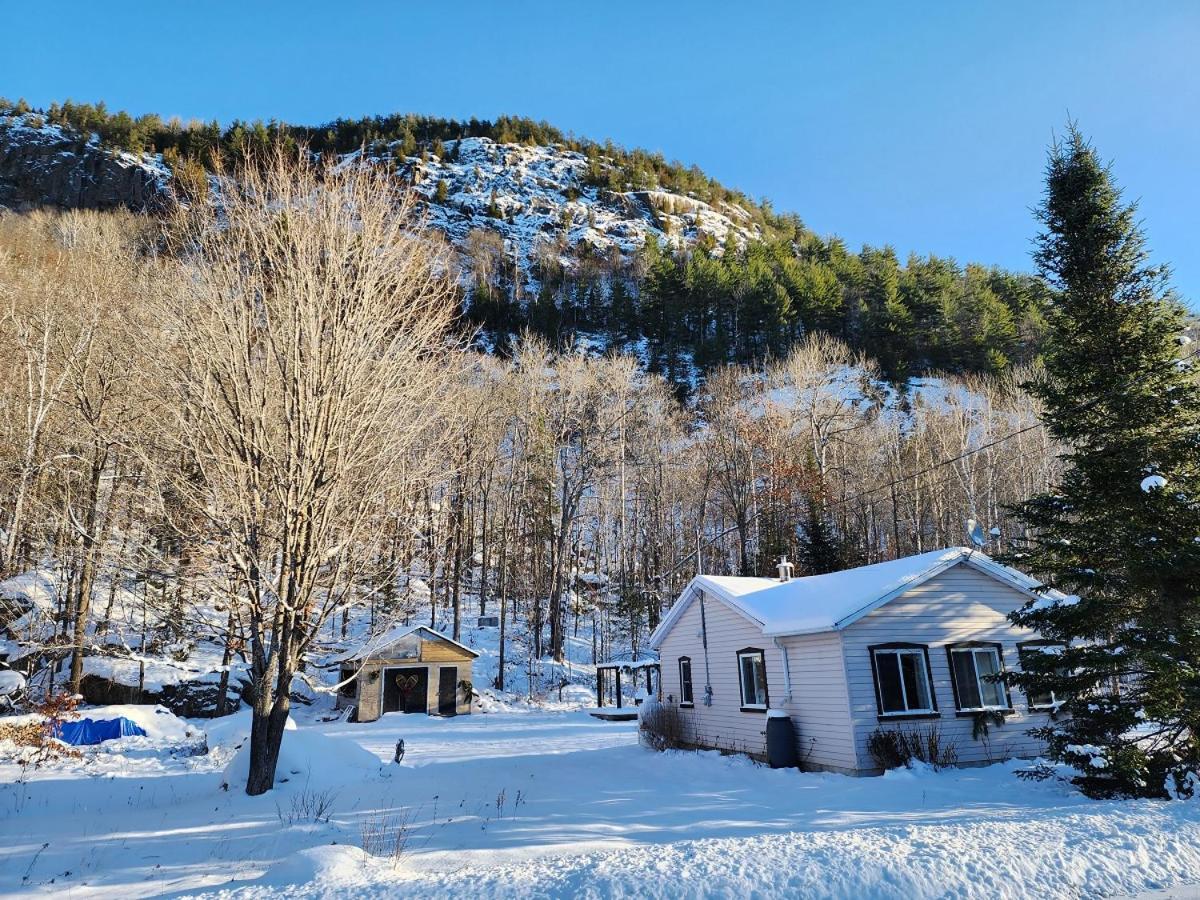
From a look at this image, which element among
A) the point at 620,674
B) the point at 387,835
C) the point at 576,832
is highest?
the point at 620,674

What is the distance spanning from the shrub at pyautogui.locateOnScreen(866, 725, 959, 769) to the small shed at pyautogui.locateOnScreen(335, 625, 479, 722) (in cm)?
1790

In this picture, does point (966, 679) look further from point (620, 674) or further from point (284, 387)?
point (620, 674)

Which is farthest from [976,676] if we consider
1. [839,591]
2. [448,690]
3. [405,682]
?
[405,682]

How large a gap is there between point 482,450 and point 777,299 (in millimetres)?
38784

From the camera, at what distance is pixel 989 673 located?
42.1 ft

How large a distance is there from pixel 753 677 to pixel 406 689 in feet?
54.6

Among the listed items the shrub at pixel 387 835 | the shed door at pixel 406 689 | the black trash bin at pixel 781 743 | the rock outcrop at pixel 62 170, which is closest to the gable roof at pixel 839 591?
the black trash bin at pixel 781 743

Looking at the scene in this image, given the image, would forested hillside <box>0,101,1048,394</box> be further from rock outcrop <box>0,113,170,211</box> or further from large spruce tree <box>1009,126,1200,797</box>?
large spruce tree <box>1009,126,1200,797</box>

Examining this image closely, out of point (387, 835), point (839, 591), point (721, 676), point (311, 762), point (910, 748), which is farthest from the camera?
point (721, 676)

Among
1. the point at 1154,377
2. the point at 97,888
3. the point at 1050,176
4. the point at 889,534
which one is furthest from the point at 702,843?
the point at 889,534

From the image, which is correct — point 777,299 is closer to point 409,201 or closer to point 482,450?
point 482,450

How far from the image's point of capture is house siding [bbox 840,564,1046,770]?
11844 millimetres

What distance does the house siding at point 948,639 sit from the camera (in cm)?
1184

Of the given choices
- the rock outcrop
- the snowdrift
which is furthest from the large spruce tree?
the rock outcrop
